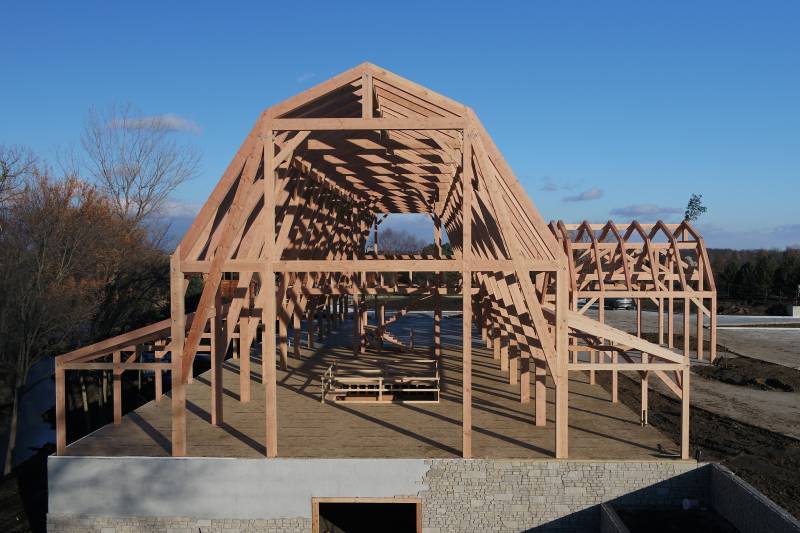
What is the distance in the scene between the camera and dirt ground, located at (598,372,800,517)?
880 centimetres

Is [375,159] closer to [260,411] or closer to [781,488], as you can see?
[260,411]

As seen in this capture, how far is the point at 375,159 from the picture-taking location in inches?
505

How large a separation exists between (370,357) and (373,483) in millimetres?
9211

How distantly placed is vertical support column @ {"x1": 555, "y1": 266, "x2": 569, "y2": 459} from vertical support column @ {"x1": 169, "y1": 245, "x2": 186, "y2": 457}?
563 cm

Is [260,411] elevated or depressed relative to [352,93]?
depressed

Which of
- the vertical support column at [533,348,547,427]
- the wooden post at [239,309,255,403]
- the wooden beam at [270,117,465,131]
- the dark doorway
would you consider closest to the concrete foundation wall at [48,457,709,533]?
the dark doorway

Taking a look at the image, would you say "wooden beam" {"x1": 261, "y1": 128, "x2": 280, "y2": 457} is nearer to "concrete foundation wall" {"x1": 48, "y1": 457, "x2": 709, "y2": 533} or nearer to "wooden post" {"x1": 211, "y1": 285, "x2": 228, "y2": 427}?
"concrete foundation wall" {"x1": 48, "y1": 457, "x2": 709, "y2": 533}

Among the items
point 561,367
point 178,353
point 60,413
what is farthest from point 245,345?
point 561,367

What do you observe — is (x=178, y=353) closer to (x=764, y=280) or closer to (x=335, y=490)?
(x=335, y=490)

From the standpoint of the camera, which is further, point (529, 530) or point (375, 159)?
point (375, 159)

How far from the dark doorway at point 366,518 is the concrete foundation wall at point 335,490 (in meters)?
0.99

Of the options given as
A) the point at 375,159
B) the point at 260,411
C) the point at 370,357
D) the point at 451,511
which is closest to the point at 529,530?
the point at 451,511

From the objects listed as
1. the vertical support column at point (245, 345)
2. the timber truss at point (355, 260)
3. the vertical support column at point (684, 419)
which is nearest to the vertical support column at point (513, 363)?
the timber truss at point (355, 260)

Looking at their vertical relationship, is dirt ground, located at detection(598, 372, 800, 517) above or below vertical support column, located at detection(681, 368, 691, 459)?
below
